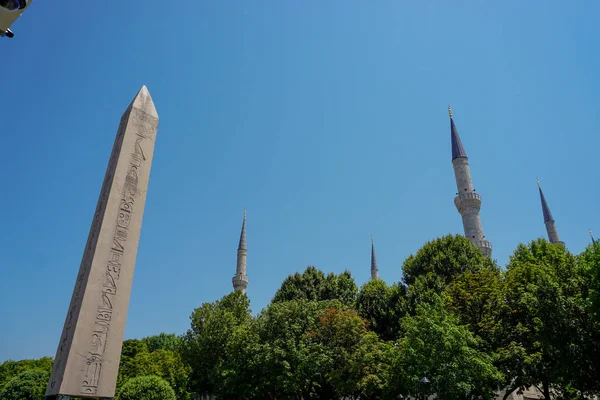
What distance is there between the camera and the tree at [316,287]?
31.3 metres

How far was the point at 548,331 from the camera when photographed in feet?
50.6

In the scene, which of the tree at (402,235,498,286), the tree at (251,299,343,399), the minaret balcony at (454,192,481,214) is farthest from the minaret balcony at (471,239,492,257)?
the tree at (251,299,343,399)

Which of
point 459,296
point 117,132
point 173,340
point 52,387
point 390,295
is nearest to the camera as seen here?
point 52,387

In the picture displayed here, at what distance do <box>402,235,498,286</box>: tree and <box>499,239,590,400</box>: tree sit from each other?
7044 millimetres

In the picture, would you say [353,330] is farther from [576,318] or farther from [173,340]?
[173,340]

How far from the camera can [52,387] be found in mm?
7555

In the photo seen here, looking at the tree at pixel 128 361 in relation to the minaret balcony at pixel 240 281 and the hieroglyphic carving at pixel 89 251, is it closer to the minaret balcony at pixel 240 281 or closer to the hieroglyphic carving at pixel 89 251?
the minaret balcony at pixel 240 281

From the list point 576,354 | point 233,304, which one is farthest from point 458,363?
point 233,304

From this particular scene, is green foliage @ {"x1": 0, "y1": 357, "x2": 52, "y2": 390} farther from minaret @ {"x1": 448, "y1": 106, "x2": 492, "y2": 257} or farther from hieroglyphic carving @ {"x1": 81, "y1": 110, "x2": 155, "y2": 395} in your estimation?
minaret @ {"x1": 448, "y1": 106, "x2": 492, "y2": 257}

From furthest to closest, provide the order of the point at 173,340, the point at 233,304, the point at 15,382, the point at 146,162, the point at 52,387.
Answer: the point at 173,340
the point at 15,382
the point at 233,304
the point at 146,162
the point at 52,387

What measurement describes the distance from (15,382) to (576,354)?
39200 millimetres

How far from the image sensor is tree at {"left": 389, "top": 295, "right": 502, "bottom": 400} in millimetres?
15125

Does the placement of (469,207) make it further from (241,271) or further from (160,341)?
(160,341)

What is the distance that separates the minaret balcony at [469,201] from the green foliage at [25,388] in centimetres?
3722
